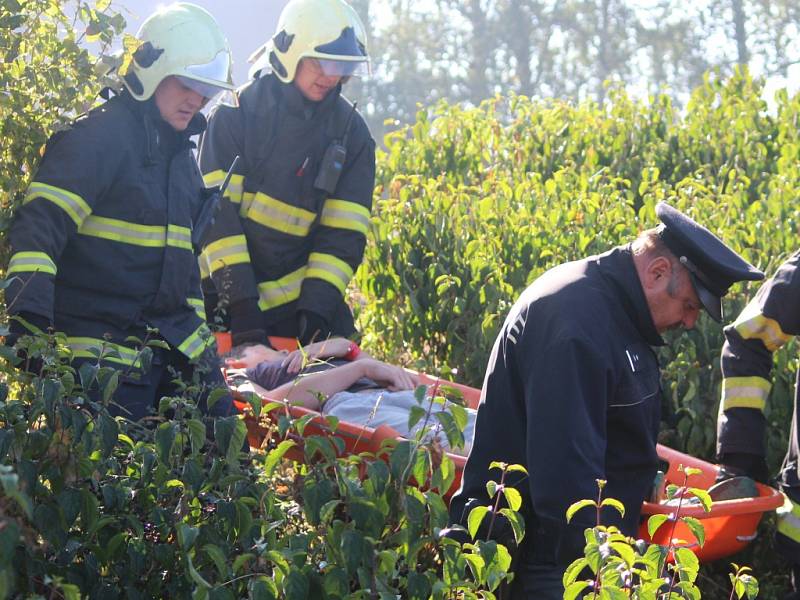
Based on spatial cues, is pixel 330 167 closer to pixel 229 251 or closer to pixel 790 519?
pixel 229 251

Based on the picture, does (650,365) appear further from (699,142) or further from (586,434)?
(699,142)

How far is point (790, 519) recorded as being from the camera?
4.50 metres

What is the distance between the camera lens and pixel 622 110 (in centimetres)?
1056

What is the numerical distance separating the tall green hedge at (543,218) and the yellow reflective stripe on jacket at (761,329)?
2.74 ft

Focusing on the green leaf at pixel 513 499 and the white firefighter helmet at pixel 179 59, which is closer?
the green leaf at pixel 513 499

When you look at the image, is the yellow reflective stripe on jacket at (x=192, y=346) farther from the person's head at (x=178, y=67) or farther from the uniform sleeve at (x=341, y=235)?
the uniform sleeve at (x=341, y=235)

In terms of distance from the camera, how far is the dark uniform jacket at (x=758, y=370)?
4.51m

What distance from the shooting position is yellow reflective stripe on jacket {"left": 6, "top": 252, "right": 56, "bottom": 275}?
14.4 ft

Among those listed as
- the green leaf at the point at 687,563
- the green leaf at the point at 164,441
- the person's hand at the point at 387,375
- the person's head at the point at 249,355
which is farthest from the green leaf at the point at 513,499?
the person's head at the point at 249,355

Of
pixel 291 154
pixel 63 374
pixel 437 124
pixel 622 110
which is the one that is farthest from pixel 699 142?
pixel 63 374

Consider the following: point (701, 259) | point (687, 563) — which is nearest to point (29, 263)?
point (701, 259)

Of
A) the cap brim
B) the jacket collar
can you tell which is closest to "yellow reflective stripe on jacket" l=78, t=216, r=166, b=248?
the jacket collar

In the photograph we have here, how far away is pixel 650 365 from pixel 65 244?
2.05 meters

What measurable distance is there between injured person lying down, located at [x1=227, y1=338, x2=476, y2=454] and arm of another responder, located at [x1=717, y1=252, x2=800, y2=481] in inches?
38.6
